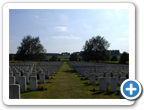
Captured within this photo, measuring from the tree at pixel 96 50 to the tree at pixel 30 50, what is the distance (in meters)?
18.9

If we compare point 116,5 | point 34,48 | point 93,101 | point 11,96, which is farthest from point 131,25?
point 34,48

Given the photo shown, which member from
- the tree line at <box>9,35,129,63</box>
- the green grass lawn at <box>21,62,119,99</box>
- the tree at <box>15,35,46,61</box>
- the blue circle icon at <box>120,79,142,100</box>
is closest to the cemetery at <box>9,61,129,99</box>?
the green grass lawn at <box>21,62,119,99</box>

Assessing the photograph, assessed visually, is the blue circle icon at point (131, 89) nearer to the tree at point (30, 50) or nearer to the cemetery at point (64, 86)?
the cemetery at point (64, 86)

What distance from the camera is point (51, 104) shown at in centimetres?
448

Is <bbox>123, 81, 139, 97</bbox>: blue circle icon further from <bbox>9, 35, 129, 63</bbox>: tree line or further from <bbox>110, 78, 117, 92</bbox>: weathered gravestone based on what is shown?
<bbox>9, 35, 129, 63</bbox>: tree line

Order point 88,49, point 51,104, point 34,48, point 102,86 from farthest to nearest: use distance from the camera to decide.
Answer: point 34,48, point 88,49, point 102,86, point 51,104

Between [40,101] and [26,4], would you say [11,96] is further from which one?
[26,4]

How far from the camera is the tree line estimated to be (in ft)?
88.3

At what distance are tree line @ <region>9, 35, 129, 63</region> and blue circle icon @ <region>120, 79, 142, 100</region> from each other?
693 inches

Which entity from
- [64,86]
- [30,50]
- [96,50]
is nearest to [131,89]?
[64,86]

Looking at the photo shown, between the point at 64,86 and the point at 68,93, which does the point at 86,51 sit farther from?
the point at 68,93

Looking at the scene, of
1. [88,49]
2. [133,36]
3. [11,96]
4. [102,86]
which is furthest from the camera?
[88,49]

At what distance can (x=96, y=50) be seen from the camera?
2759 cm

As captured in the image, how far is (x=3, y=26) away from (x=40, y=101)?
309cm
